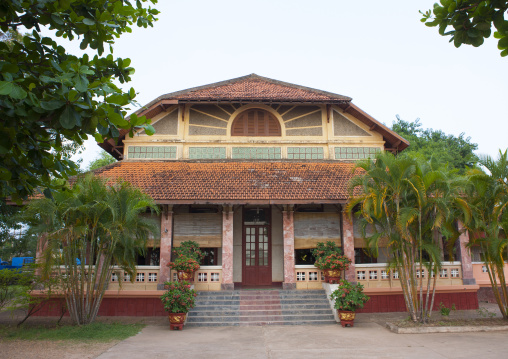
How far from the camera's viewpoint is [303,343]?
8.88 metres

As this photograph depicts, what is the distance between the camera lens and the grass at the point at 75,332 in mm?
9305

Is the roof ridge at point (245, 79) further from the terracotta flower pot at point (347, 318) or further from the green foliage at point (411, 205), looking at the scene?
the terracotta flower pot at point (347, 318)

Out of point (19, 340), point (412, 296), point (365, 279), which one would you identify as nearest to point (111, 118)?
point (19, 340)

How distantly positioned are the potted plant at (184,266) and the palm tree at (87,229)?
1430 millimetres

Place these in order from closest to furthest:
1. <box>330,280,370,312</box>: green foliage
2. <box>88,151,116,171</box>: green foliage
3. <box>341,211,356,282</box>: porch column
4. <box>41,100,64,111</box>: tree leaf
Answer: <box>41,100,64,111</box>: tree leaf
<box>330,280,370,312</box>: green foliage
<box>341,211,356,282</box>: porch column
<box>88,151,116,171</box>: green foliage

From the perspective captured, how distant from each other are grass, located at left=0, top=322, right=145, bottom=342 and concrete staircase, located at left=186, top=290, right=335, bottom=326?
1968 millimetres

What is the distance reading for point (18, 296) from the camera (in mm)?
10062

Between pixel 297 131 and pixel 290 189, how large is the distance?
11.0 ft

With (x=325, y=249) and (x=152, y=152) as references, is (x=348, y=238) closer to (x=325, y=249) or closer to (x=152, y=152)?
(x=325, y=249)

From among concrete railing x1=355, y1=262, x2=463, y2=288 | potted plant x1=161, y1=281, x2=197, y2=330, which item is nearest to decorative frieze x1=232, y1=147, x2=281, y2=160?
concrete railing x1=355, y1=262, x2=463, y2=288

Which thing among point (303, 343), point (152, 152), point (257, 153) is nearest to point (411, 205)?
point (303, 343)

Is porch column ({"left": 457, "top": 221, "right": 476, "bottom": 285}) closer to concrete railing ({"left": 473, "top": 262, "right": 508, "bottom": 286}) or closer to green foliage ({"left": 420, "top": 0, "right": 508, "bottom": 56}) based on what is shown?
concrete railing ({"left": 473, "top": 262, "right": 508, "bottom": 286})

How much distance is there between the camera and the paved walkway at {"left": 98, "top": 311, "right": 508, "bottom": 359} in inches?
309

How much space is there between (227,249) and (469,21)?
10402 millimetres
